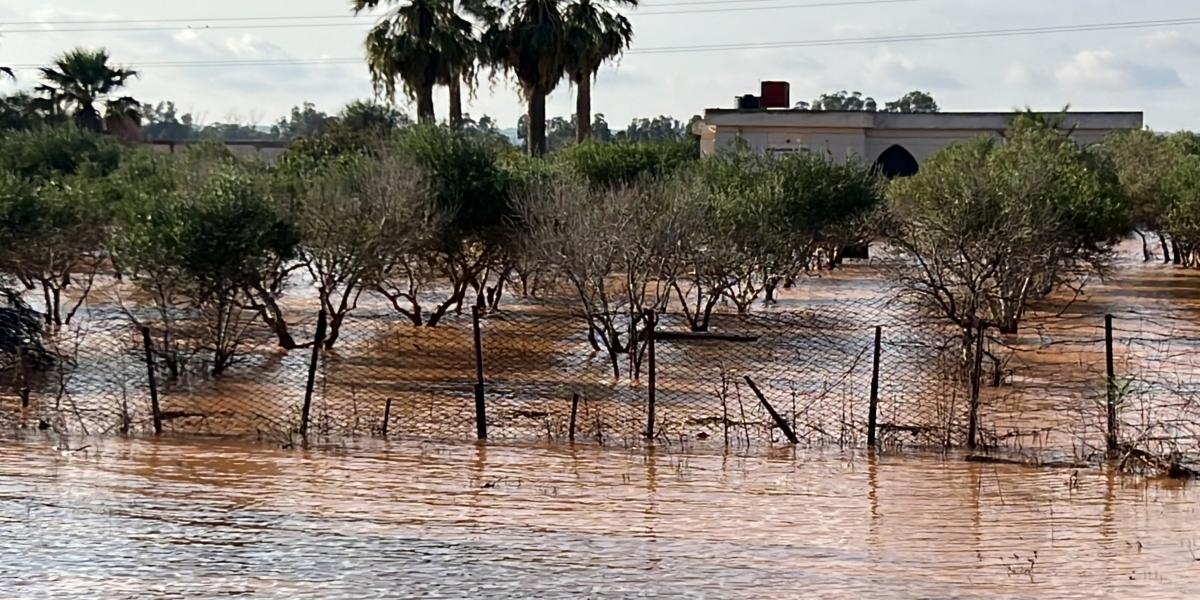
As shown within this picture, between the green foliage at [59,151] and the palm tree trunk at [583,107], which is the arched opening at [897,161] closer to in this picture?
the palm tree trunk at [583,107]

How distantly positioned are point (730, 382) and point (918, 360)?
3420 millimetres

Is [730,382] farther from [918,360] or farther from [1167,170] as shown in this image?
[1167,170]

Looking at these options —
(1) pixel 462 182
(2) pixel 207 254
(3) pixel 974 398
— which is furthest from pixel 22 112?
(3) pixel 974 398

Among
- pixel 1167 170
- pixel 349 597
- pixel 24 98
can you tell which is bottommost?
pixel 349 597

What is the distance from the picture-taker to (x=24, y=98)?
2180 inches

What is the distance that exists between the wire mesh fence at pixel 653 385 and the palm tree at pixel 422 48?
40.5 feet

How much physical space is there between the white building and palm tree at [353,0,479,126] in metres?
17.5

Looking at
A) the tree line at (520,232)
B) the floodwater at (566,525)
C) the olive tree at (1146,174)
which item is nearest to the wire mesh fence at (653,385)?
the tree line at (520,232)

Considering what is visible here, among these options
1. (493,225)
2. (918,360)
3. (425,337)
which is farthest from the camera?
(493,225)

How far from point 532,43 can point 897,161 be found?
79.7 ft

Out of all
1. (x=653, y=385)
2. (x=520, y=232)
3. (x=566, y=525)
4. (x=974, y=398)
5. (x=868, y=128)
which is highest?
(x=868, y=128)

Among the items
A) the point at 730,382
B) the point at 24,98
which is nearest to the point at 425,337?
the point at 730,382

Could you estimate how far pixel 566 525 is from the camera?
11.5 m

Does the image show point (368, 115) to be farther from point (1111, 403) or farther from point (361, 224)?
point (1111, 403)
